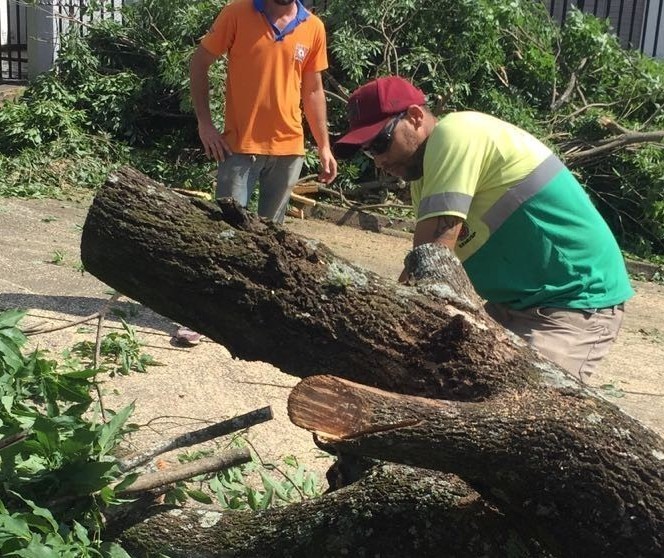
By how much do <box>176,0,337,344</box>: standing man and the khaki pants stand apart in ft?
8.57

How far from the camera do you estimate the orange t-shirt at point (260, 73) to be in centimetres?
609

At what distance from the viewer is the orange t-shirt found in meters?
6.09

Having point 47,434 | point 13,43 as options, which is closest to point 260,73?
point 47,434

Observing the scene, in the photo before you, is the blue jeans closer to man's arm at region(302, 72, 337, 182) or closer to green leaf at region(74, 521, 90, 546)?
man's arm at region(302, 72, 337, 182)

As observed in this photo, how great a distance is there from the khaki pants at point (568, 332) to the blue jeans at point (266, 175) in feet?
8.84

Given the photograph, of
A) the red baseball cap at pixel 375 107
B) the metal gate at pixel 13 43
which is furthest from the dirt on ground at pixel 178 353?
the metal gate at pixel 13 43

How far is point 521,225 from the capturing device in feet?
11.8

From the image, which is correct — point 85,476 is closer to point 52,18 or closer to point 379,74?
point 379,74

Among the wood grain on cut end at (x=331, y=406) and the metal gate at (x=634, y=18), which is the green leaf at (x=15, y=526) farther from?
the metal gate at (x=634, y=18)

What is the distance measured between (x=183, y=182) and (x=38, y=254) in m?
2.71

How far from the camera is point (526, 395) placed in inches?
109

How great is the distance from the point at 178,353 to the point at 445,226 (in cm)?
246

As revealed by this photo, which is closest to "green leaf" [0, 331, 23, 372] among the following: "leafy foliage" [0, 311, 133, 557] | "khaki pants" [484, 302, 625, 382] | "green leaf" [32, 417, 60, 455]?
"leafy foliage" [0, 311, 133, 557]

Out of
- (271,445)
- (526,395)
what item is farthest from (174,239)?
(271,445)
